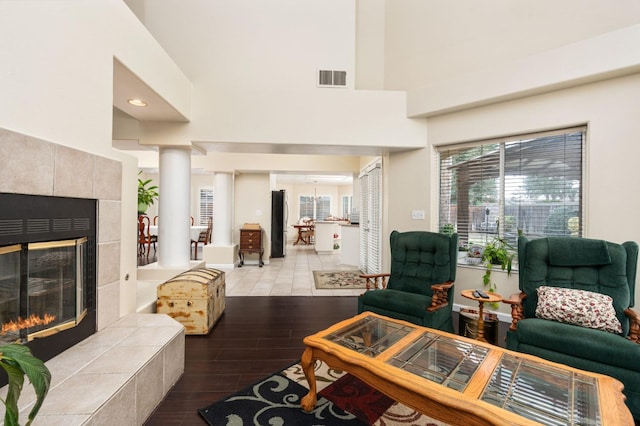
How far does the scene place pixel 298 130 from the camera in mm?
3770

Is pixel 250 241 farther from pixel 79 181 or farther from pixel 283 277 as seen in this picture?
pixel 79 181

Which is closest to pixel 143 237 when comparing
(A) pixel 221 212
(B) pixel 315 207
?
(A) pixel 221 212

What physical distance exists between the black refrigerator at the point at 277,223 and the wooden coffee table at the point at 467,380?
592 cm

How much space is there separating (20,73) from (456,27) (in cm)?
432

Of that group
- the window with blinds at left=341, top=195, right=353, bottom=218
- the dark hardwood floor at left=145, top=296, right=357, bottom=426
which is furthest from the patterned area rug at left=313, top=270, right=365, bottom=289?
the window with blinds at left=341, top=195, right=353, bottom=218

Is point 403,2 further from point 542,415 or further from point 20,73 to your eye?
point 542,415

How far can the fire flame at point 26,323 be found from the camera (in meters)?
1.50

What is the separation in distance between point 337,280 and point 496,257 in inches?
109

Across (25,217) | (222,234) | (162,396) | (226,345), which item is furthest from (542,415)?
(222,234)

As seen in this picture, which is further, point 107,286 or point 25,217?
point 107,286

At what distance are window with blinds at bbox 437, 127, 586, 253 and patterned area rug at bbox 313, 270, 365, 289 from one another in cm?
187

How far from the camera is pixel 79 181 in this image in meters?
1.89

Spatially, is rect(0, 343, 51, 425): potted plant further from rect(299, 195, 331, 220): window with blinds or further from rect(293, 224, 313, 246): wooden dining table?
rect(299, 195, 331, 220): window with blinds

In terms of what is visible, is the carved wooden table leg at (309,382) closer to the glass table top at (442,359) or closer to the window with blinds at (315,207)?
the glass table top at (442,359)
